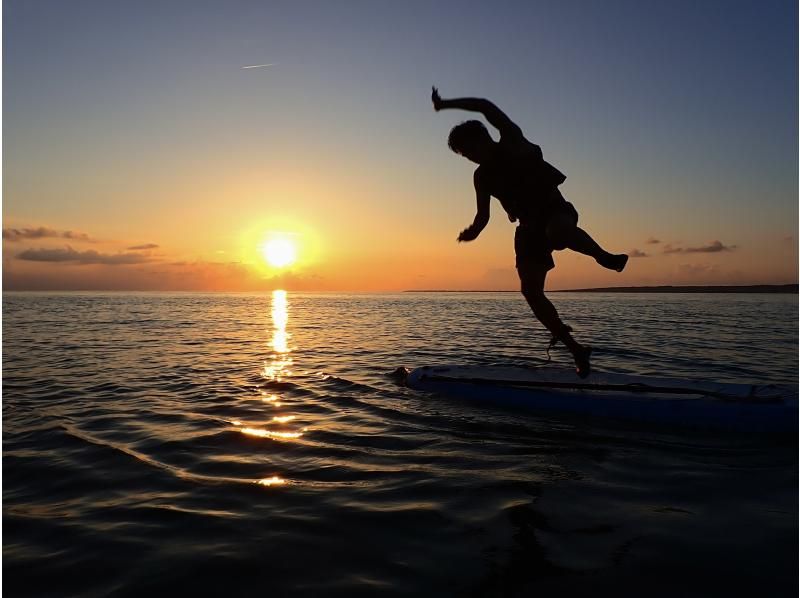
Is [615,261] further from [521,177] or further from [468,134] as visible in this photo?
[468,134]

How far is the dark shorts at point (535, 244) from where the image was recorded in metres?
6.54

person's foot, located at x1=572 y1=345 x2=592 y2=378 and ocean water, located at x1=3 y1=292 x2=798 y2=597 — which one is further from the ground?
person's foot, located at x1=572 y1=345 x2=592 y2=378

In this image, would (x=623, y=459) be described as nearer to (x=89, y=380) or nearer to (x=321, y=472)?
(x=321, y=472)

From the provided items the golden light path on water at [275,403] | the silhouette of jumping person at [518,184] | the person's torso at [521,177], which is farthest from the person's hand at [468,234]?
the golden light path on water at [275,403]

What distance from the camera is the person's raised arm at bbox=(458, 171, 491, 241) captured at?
669cm

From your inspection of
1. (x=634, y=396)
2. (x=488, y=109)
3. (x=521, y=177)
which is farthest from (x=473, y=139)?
(x=634, y=396)

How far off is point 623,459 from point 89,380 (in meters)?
9.84

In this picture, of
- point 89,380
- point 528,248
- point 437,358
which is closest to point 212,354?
point 89,380

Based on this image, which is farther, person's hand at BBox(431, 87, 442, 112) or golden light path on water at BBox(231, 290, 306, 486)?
person's hand at BBox(431, 87, 442, 112)

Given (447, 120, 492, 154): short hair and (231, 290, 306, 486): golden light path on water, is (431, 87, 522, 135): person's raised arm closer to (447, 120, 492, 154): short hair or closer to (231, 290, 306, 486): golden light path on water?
(447, 120, 492, 154): short hair

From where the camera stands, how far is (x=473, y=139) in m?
6.21

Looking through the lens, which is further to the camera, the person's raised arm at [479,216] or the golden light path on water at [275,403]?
the person's raised arm at [479,216]

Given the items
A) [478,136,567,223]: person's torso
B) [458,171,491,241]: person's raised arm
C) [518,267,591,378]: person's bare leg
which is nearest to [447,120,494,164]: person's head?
[478,136,567,223]: person's torso

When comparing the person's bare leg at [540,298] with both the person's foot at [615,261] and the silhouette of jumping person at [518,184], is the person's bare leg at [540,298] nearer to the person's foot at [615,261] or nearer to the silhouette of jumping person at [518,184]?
the silhouette of jumping person at [518,184]
